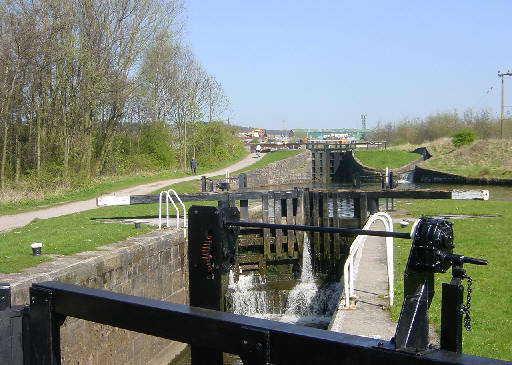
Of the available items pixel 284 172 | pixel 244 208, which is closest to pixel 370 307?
pixel 244 208

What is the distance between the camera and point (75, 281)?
708 cm

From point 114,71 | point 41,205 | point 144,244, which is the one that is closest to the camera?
point 144,244

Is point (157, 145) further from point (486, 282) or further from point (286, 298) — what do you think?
point (486, 282)

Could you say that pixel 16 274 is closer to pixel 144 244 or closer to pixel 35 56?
pixel 144 244

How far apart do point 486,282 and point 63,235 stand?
6433 mm

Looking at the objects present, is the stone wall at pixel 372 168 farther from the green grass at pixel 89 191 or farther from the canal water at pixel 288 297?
the canal water at pixel 288 297

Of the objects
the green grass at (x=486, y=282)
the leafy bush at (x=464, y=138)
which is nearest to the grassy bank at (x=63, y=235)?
the green grass at (x=486, y=282)

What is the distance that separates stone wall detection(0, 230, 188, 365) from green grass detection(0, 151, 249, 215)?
605cm

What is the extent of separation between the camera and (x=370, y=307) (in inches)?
270

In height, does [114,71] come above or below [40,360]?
above

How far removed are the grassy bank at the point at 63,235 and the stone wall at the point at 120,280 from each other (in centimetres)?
28

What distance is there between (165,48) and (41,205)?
15.0m

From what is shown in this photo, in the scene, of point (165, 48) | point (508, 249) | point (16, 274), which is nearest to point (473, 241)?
point (508, 249)

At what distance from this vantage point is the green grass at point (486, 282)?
5.61 metres
